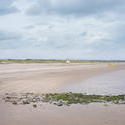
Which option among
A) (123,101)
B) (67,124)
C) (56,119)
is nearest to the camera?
(67,124)

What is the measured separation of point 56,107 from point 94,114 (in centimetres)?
189

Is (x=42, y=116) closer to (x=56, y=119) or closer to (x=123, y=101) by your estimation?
(x=56, y=119)

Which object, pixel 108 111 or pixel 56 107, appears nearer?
pixel 108 111

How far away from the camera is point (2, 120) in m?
7.16

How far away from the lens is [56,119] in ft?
24.1

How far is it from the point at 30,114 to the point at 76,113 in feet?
5.66

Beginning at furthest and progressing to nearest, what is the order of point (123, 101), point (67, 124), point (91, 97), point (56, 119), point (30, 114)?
point (91, 97), point (123, 101), point (30, 114), point (56, 119), point (67, 124)

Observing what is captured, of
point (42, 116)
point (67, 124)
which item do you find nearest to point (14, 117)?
point (42, 116)

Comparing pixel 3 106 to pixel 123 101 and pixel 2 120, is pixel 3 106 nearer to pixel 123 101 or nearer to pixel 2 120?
pixel 2 120

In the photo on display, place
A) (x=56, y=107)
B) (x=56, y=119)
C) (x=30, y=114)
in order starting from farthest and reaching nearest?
(x=56, y=107) < (x=30, y=114) < (x=56, y=119)

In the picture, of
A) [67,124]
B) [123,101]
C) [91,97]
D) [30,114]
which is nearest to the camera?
[67,124]

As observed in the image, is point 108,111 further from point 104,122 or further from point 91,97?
point 91,97

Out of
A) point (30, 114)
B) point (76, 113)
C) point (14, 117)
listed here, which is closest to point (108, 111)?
point (76, 113)

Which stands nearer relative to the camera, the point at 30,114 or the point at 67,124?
the point at 67,124
